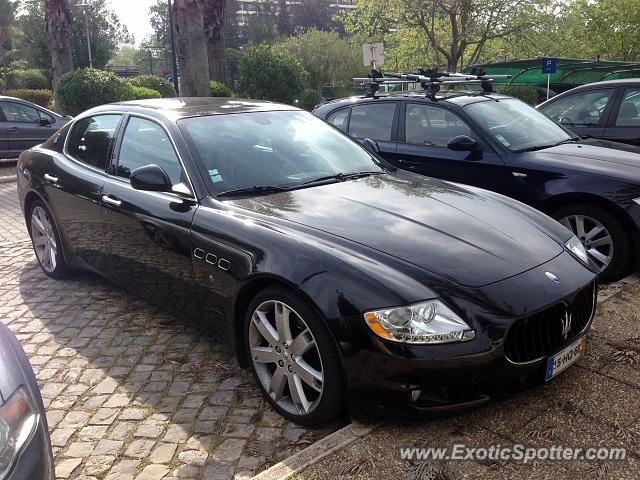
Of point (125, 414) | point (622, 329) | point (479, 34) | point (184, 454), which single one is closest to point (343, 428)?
point (184, 454)

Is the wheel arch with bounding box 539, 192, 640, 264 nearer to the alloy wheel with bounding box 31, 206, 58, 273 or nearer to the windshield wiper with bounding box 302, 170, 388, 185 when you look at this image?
the windshield wiper with bounding box 302, 170, 388, 185

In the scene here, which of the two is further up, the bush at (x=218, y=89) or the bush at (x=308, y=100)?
the bush at (x=218, y=89)

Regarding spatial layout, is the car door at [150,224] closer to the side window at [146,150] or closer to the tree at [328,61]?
the side window at [146,150]

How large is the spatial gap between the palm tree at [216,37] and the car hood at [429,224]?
46.4 feet

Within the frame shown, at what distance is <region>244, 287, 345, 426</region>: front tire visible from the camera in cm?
283

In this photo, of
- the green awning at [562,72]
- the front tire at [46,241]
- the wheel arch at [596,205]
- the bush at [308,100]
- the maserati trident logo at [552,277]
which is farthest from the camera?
the bush at [308,100]

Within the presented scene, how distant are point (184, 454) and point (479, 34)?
27.3m

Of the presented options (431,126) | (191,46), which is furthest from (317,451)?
(191,46)

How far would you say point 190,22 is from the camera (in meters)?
12.2

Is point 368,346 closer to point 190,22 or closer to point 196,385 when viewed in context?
point 196,385

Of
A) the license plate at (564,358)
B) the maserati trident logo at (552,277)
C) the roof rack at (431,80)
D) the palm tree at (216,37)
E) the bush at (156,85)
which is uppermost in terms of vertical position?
the palm tree at (216,37)

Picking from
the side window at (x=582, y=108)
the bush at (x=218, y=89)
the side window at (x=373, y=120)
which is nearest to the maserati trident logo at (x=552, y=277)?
the side window at (x=373, y=120)

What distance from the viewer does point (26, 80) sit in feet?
117

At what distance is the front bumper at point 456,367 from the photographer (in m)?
2.60
